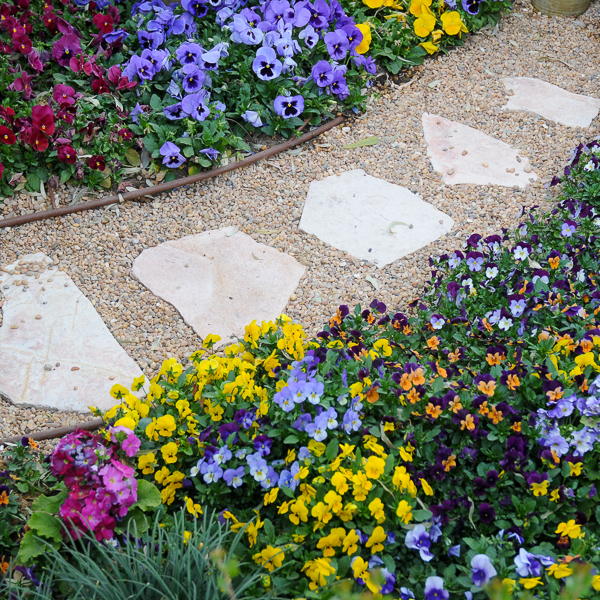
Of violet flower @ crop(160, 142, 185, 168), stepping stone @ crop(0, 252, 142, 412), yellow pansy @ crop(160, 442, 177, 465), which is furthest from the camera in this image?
violet flower @ crop(160, 142, 185, 168)

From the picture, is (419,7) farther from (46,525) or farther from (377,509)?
(46,525)

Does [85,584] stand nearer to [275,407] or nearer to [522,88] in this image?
[275,407]

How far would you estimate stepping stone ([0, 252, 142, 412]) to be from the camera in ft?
7.54

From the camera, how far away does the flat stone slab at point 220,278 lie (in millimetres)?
→ 2596

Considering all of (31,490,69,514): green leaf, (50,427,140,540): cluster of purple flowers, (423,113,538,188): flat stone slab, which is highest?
(423,113,538,188): flat stone slab

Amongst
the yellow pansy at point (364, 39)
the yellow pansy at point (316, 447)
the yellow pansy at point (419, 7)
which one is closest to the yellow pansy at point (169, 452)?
the yellow pansy at point (316, 447)

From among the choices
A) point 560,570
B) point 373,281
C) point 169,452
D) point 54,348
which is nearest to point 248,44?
point 373,281

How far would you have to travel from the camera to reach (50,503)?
165 cm

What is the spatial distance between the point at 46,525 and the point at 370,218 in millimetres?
2016

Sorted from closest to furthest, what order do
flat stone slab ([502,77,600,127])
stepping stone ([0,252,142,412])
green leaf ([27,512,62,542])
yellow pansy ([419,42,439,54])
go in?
1. green leaf ([27,512,62,542])
2. stepping stone ([0,252,142,412])
3. flat stone slab ([502,77,600,127])
4. yellow pansy ([419,42,439,54])

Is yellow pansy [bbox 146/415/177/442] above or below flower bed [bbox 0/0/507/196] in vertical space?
below

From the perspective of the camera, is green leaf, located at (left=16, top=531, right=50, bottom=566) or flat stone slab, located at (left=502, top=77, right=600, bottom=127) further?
flat stone slab, located at (left=502, top=77, right=600, bottom=127)

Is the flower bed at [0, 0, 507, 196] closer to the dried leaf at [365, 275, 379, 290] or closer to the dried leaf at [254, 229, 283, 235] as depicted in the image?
the dried leaf at [254, 229, 283, 235]

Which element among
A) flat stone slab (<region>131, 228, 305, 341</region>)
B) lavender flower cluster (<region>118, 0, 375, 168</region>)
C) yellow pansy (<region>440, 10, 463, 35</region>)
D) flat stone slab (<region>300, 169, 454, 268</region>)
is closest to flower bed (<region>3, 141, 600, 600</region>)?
flat stone slab (<region>131, 228, 305, 341</region>)
